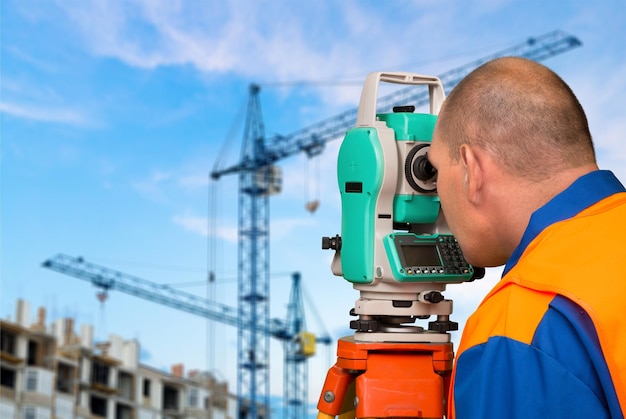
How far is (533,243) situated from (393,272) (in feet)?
4.31

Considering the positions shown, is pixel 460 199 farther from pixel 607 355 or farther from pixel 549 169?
pixel 607 355

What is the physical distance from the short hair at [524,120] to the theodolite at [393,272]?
3.66 ft

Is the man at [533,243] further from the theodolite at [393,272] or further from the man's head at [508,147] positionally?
the theodolite at [393,272]

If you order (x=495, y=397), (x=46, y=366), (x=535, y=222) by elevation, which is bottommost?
(x=495, y=397)

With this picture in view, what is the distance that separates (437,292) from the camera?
119 inches

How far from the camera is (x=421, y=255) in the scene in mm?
2998

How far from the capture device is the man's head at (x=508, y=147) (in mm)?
1725

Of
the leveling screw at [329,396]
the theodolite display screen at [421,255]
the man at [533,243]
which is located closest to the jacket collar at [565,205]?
the man at [533,243]

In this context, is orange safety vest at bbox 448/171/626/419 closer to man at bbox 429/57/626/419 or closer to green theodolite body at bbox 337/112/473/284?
man at bbox 429/57/626/419

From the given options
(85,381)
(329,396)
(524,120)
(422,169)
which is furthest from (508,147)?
(85,381)

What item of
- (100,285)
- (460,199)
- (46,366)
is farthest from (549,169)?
(100,285)

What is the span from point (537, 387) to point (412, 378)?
4.94 feet

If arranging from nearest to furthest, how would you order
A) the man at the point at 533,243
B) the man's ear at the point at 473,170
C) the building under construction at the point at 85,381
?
the man at the point at 533,243, the man's ear at the point at 473,170, the building under construction at the point at 85,381

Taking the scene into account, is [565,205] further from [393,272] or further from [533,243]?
[393,272]
